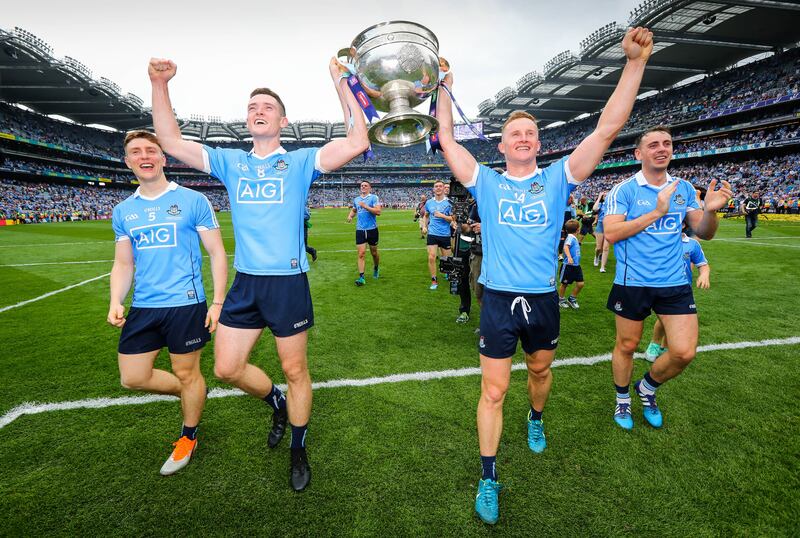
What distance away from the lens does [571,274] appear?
21.7 feet

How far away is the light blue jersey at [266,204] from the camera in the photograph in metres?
2.49

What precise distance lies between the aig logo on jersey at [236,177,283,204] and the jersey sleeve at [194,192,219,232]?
44cm

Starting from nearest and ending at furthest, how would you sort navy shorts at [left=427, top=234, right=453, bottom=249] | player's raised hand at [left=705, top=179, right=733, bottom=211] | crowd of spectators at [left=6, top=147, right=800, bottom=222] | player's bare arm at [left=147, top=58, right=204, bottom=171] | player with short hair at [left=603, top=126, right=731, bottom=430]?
1. player's bare arm at [left=147, top=58, right=204, bottom=171]
2. player's raised hand at [left=705, top=179, right=733, bottom=211]
3. player with short hair at [left=603, top=126, right=731, bottom=430]
4. navy shorts at [left=427, top=234, right=453, bottom=249]
5. crowd of spectators at [left=6, top=147, right=800, bottom=222]

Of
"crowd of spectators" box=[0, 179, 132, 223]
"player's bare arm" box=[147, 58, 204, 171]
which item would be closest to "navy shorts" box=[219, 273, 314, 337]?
"player's bare arm" box=[147, 58, 204, 171]

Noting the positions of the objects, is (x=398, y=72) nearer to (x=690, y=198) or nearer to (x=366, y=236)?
(x=690, y=198)

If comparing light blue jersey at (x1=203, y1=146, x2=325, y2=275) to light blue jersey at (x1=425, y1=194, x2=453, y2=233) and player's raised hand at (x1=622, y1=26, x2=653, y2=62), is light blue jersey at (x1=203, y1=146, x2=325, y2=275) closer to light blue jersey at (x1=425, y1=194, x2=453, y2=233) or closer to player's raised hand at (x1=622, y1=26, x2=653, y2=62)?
player's raised hand at (x1=622, y1=26, x2=653, y2=62)

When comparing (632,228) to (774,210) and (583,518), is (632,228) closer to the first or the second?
(583,518)

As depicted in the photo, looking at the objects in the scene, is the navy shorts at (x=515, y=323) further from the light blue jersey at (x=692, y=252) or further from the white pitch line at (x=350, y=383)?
the light blue jersey at (x=692, y=252)

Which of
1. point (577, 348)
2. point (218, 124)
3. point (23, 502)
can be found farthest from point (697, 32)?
point (218, 124)

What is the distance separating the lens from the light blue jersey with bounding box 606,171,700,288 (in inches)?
117

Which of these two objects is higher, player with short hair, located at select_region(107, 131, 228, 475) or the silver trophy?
the silver trophy

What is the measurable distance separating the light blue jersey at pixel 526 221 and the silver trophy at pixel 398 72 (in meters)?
0.58

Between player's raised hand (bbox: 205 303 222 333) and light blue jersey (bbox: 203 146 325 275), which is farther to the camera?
player's raised hand (bbox: 205 303 222 333)

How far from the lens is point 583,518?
2.19 metres
